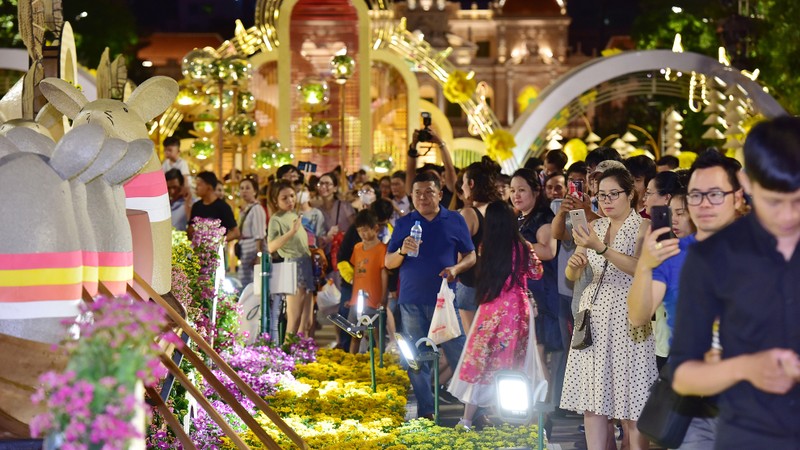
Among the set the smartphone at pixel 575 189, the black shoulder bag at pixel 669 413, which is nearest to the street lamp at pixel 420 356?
the smartphone at pixel 575 189

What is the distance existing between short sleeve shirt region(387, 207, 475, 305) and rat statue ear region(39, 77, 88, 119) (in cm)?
388

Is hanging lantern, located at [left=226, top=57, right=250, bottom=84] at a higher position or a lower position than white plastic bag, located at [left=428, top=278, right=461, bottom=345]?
higher

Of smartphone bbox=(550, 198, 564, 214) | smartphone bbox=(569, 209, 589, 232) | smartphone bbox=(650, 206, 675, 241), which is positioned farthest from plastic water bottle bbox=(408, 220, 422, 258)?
smartphone bbox=(650, 206, 675, 241)

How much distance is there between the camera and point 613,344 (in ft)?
23.5

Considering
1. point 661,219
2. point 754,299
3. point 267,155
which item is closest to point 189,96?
point 267,155

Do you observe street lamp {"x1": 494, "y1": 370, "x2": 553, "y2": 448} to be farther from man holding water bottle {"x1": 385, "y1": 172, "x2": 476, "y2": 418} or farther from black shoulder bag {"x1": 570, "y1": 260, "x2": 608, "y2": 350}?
man holding water bottle {"x1": 385, "y1": 172, "x2": 476, "y2": 418}

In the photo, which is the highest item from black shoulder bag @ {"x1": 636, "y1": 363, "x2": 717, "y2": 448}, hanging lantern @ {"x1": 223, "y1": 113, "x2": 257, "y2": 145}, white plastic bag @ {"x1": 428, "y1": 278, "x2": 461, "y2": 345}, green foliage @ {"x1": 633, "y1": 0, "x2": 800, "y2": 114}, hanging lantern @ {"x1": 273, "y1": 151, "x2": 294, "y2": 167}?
green foliage @ {"x1": 633, "y1": 0, "x2": 800, "y2": 114}

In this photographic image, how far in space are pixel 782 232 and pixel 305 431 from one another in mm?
6009

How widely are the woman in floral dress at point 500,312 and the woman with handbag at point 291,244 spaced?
13.5 ft

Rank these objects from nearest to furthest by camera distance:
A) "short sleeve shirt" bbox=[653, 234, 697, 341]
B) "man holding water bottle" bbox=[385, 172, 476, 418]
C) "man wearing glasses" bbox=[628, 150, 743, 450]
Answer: "man wearing glasses" bbox=[628, 150, 743, 450] → "short sleeve shirt" bbox=[653, 234, 697, 341] → "man holding water bottle" bbox=[385, 172, 476, 418]

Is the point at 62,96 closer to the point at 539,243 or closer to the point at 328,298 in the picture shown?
the point at 539,243

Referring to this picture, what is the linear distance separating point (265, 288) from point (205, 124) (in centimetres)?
1089

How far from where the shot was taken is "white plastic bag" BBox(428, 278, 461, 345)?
9.52 metres

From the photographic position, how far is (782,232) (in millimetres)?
3596
